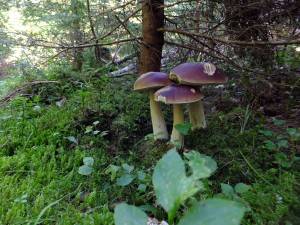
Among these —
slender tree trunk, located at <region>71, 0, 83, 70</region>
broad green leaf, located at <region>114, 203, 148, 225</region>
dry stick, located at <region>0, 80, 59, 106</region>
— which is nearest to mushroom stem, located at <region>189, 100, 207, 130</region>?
dry stick, located at <region>0, 80, 59, 106</region>

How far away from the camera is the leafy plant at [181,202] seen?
68 centimetres

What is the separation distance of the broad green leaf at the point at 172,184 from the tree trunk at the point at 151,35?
2.52 metres

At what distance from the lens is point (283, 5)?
9.85ft

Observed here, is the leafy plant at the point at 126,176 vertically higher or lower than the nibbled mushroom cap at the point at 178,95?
lower

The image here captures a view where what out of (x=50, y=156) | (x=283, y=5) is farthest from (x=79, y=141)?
(x=283, y=5)

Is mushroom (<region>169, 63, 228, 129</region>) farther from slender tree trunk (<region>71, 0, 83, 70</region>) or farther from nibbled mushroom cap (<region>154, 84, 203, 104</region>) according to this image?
slender tree trunk (<region>71, 0, 83, 70</region>)

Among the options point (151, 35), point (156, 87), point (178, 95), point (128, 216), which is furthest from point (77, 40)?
point (128, 216)

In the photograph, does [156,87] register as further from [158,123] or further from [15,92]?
[15,92]

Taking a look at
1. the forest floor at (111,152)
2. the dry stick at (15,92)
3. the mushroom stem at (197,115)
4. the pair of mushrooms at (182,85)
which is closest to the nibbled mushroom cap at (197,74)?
the pair of mushrooms at (182,85)

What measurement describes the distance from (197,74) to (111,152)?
0.95 m

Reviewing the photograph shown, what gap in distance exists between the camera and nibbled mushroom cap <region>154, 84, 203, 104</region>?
233 centimetres

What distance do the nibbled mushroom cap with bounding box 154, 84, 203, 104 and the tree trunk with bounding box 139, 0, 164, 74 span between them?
0.99 metres

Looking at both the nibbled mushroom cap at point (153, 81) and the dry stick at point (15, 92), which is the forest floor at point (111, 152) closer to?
the dry stick at point (15, 92)

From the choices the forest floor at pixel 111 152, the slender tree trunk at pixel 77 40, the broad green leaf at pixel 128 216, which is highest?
the broad green leaf at pixel 128 216
